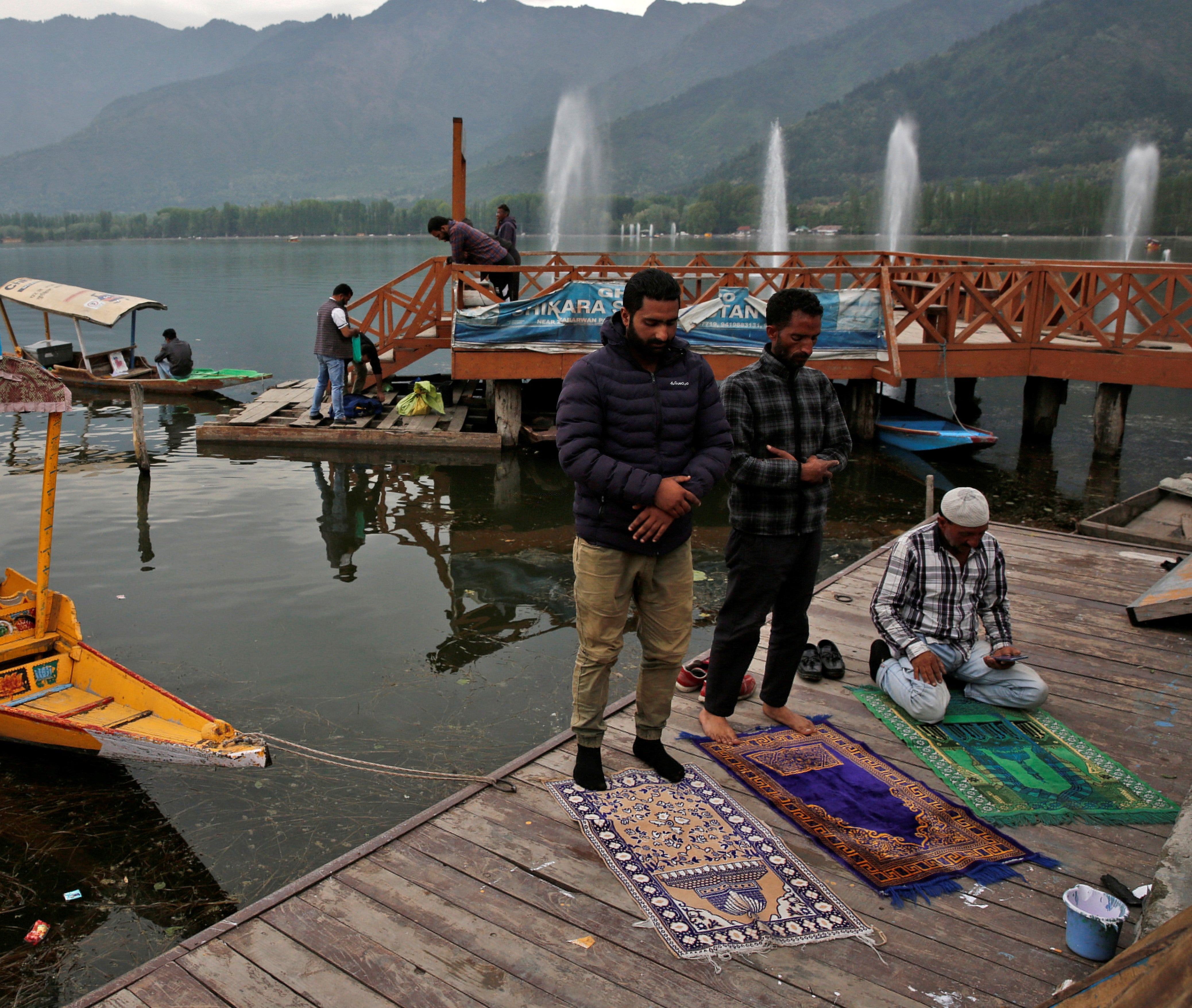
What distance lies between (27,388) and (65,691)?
1929 millimetres

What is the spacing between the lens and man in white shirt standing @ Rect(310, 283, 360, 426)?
13977mm

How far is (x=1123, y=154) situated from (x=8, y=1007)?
173m

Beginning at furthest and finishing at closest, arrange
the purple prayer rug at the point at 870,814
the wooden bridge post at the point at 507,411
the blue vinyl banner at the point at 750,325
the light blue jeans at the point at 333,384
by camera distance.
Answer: the light blue jeans at the point at 333,384, the wooden bridge post at the point at 507,411, the blue vinyl banner at the point at 750,325, the purple prayer rug at the point at 870,814

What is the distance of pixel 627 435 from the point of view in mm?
3648

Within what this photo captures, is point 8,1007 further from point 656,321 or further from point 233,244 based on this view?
point 233,244

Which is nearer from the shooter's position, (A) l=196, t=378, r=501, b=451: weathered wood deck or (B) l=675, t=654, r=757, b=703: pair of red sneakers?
(B) l=675, t=654, r=757, b=703: pair of red sneakers

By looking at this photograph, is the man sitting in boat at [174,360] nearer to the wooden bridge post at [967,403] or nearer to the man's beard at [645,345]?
the wooden bridge post at [967,403]

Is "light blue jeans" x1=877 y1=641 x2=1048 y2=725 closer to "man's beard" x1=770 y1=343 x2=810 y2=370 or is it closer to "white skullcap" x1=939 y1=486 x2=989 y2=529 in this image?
"white skullcap" x1=939 y1=486 x2=989 y2=529

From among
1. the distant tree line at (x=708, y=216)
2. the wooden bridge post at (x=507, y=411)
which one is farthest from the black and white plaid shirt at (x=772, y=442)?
the distant tree line at (x=708, y=216)

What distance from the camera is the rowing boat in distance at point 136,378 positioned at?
60.4 feet

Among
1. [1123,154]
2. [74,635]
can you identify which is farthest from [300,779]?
[1123,154]

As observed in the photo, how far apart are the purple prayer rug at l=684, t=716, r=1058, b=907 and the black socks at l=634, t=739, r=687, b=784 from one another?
0.26 metres

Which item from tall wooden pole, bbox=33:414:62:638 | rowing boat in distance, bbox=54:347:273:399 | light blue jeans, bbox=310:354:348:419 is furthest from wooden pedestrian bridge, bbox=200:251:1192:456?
tall wooden pole, bbox=33:414:62:638

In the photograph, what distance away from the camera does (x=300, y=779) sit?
19.1 ft
